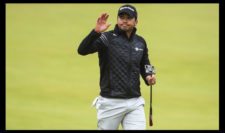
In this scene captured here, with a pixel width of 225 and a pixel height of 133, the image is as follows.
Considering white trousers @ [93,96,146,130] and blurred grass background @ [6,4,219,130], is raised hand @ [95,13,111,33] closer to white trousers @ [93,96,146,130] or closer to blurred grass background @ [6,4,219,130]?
white trousers @ [93,96,146,130]

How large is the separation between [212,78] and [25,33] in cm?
416

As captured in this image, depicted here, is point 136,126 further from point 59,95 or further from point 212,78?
point 212,78

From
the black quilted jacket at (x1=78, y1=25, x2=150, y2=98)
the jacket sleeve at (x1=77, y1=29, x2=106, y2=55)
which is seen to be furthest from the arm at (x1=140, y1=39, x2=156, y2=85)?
→ the jacket sleeve at (x1=77, y1=29, x2=106, y2=55)

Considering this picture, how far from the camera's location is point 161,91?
38.5 ft

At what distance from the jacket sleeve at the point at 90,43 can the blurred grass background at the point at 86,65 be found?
3614 mm

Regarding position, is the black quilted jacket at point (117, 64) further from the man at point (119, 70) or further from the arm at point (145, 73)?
the arm at point (145, 73)

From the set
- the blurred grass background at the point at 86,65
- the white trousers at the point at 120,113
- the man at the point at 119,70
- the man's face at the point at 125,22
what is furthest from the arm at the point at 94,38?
the blurred grass background at the point at 86,65

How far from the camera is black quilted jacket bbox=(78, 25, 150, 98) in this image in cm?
643

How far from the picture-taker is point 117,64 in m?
6.43

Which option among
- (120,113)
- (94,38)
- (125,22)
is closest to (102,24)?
(94,38)

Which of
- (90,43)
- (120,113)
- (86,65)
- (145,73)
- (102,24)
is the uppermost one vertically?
(102,24)

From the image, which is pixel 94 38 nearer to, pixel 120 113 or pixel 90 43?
pixel 90 43

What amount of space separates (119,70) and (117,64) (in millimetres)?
57

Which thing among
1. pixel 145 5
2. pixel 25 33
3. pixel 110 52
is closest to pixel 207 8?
pixel 145 5
